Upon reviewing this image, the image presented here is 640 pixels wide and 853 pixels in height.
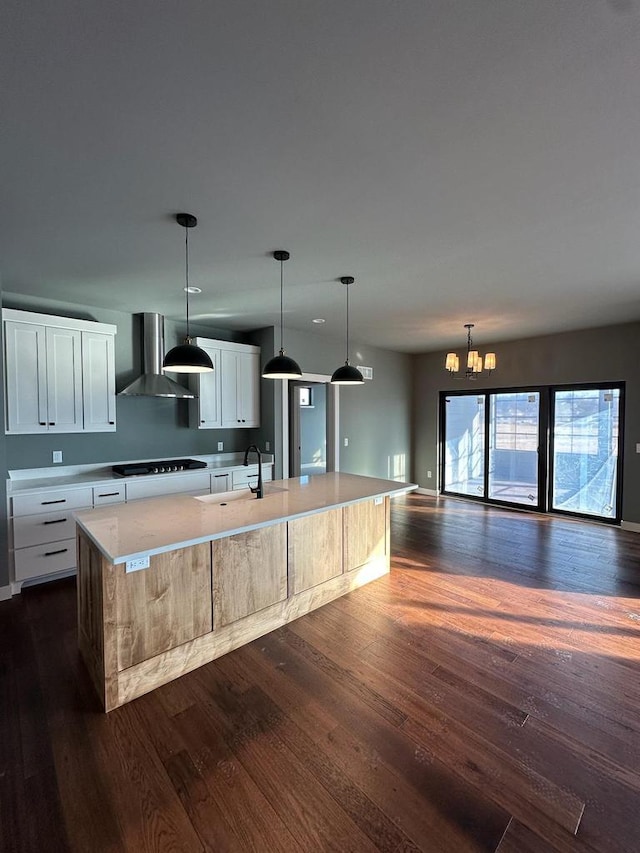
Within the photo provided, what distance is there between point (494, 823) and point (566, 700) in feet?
3.07

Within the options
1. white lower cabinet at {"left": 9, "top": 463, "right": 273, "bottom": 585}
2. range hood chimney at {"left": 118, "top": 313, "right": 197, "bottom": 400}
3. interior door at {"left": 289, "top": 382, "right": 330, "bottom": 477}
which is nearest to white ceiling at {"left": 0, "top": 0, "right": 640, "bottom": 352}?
range hood chimney at {"left": 118, "top": 313, "right": 197, "bottom": 400}

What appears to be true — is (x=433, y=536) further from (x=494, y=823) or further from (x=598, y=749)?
(x=494, y=823)

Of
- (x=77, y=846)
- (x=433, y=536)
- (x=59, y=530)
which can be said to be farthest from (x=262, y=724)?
(x=433, y=536)

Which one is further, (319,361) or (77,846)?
(319,361)

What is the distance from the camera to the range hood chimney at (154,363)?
4371 mm

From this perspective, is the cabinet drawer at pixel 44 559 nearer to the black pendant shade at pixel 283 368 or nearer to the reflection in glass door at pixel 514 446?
the black pendant shade at pixel 283 368

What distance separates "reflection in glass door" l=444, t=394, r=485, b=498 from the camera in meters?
6.79

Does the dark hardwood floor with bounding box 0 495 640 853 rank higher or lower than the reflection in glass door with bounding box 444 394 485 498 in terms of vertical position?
lower

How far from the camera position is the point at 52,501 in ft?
11.6

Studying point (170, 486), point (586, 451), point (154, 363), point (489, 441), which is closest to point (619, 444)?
point (586, 451)

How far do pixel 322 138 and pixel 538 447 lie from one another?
5.74m

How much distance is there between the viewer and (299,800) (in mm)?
1567

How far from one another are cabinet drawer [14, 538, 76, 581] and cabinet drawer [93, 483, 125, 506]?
42 cm

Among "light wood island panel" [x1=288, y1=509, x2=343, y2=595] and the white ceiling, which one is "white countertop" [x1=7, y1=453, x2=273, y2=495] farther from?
"light wood island panel" [x1=288, y1=509, x2=343, y2=595]
